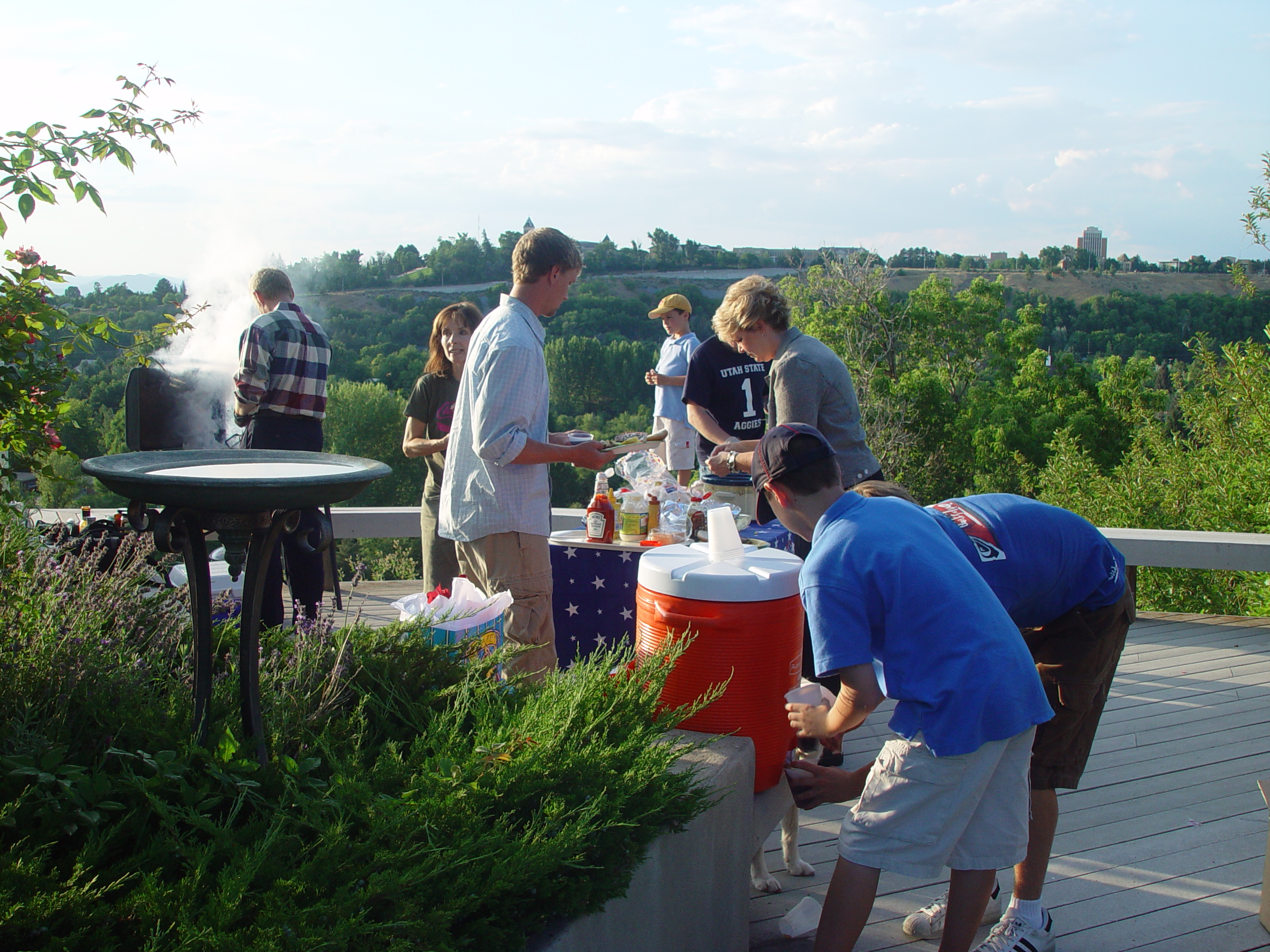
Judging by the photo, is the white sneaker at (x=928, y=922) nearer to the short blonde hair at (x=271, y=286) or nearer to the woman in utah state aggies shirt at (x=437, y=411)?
the woman in utah state aggies shirt at (x=437, y=411)

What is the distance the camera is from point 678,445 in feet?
22.1

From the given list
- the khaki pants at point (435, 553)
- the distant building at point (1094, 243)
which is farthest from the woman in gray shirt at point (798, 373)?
the distant building at point (1094, 243)

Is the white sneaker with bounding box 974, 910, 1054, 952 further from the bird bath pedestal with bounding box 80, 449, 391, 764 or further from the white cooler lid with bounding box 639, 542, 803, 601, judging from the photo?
the bird bath pedestal with bounding box 80, 449, 391, 764

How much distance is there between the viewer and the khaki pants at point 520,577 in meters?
2.78

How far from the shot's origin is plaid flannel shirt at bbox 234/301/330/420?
12.9 ft

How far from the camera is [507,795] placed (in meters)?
1.61

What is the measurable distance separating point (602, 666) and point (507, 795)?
0.55 m

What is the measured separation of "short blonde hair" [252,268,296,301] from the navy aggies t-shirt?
1.94 metres

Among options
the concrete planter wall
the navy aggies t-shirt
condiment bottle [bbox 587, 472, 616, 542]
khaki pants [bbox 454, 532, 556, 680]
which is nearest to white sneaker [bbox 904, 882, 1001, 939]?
the concrete planter wall

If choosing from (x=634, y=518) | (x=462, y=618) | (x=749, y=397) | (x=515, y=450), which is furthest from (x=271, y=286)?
(x=462, y=618)

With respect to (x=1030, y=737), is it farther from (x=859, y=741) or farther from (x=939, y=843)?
(x=859, y=741)

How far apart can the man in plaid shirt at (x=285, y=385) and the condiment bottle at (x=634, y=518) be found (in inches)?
53.5

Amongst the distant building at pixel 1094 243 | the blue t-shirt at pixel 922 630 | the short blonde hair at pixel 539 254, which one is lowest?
the blue t-shirt at pixel 922 630

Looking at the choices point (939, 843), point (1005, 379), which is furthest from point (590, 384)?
point (939, 843)
